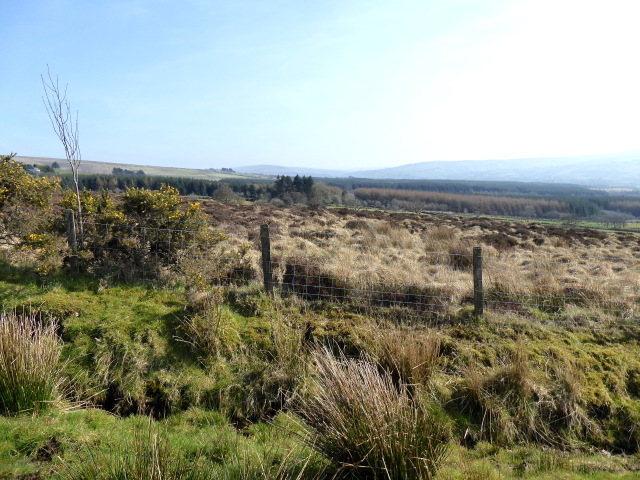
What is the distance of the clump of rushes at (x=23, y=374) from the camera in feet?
14.0

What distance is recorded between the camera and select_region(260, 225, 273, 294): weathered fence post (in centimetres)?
749

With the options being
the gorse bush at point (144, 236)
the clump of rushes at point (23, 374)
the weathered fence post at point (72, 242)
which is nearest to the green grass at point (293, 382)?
the clump of rushes at point (23, 374)

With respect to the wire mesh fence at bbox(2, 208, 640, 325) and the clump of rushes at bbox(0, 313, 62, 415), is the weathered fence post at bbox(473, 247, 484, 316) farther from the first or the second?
the clump of rushes at bbox(0, 313, 62, 415)

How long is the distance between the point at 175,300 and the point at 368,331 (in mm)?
3360

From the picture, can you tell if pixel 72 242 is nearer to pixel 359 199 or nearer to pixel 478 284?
pixel 478 284

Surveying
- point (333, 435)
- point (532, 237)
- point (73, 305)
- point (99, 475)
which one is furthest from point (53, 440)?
point (532, 237)

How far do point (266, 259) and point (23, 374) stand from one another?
3.93m

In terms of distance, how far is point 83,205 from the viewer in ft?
29.5

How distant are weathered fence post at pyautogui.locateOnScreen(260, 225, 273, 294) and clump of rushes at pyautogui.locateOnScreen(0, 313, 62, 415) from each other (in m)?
3.57

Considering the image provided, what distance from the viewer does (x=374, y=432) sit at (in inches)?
123

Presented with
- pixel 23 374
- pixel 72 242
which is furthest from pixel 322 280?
pixel 23 374

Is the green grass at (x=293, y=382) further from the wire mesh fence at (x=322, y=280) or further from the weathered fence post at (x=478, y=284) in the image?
the wire mesh fence at (x=322, y=280)

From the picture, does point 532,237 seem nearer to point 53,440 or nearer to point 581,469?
point 581,469

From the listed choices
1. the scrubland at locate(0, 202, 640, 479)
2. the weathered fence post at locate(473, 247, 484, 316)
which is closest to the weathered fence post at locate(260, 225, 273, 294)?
the scrubland at locate(0, 202, 640, 479)
